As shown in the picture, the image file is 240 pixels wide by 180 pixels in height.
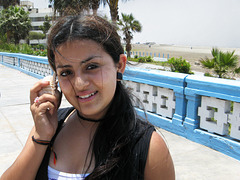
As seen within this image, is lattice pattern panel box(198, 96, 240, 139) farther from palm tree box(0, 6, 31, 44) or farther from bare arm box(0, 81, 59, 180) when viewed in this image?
palm tree box(0, 6, 31, 44)

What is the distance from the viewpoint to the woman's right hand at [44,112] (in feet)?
4.29

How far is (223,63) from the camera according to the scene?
8406 mm

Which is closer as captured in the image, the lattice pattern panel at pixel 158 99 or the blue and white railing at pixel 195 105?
the blue and white railing at pixel 195 105

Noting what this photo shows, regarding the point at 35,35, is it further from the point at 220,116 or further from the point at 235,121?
the point at 235,121

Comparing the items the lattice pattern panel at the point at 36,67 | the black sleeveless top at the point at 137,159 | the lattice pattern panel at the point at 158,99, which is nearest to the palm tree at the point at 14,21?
the lattice pattern panel at the point at 36,67

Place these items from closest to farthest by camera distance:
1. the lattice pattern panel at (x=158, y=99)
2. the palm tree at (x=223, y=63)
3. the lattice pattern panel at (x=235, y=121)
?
1. the lattice pattern panel at (x=235, y=121)
2. the lattice pattern panel at (x=158, y=99)
3. the palm tree at (x=223, y=63)

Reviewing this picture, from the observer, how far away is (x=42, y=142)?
1287mm

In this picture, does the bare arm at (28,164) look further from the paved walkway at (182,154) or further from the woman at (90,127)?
the paved walkway at (182,154)

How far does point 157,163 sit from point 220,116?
2.72m

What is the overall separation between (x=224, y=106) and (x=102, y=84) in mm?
2728

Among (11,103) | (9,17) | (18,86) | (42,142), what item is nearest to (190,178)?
(42,142)

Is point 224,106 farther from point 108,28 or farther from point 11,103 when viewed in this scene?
point 11,103

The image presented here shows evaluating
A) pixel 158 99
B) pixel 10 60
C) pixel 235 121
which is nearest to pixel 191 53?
pixel 10 60

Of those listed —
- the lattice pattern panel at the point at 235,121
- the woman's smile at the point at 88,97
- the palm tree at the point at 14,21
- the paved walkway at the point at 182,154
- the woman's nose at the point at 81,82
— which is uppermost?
the palm tree at the point at 14,21
